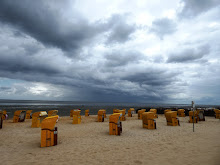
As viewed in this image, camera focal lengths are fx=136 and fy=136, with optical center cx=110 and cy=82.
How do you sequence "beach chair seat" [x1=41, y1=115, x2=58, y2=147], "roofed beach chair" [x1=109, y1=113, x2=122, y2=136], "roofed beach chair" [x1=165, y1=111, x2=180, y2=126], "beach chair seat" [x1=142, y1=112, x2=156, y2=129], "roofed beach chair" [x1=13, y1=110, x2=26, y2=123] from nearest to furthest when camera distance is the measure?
"beach chair seat" [x1=41, y1=115, x2=58, y2=147] → "roofed beach chair" [x1=109, y1=113, x2=122, y2=136] → "beach chair seat" [x1=142, y1=112, x2=156, y2=129] → "roofed beach chair" [x1=165, y1=111, x2=180, y2=126] → "roofed beach chair" [x1=13, y1=110, x2=26, y2=123]

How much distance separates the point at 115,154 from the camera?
605 cm

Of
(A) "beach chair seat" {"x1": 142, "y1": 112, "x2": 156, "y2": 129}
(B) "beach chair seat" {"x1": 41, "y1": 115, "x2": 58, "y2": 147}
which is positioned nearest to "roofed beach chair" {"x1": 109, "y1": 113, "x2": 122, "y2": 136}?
(A) "beach chair seat" {"x1": 142, "y1": 112, "x2": 156, "y2": 129}

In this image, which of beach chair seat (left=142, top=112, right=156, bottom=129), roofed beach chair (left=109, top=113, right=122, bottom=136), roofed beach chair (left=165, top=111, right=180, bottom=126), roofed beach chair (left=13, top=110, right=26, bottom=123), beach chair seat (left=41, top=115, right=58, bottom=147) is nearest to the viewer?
beach chair seat (left=41, top=115, right=58, bottom=147)

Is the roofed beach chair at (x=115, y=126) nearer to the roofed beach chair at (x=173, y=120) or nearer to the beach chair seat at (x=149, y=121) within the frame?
the beach chair seat at (x=149, y=121)

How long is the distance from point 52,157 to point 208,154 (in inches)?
259

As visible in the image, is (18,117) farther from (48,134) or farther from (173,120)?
(173,120)

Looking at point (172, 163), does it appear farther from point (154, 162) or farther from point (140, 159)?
point (140, 159)

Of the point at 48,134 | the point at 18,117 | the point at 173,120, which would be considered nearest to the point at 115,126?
the point at 48,134

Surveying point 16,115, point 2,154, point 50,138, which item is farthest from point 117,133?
point 16,115

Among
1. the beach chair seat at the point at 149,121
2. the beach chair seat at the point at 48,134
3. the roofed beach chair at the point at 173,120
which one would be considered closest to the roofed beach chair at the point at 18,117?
the beach chair seat at the point at 48,134

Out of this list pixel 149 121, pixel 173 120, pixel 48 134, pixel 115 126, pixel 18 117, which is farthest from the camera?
pixel 18 117

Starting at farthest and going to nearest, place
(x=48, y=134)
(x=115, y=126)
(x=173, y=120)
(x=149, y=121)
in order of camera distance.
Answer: (x=173, y=120) → (x=149, y=121) → (x=115, y=126) → (x=48, y=134)

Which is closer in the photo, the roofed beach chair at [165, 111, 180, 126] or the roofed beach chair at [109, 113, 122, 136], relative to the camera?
the roofed beach chair at [109, 113, 122, 136]

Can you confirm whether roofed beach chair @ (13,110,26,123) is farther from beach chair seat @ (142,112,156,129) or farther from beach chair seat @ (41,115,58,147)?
beach chair seat @ (142,112,156,129)
